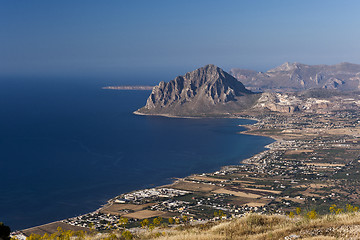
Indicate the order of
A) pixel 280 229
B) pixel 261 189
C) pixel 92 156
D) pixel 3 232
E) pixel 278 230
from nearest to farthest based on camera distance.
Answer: pixel 3 232 < pixel 278 230 < pixel 280 229 < pixel 261 189 < pixel 92 156

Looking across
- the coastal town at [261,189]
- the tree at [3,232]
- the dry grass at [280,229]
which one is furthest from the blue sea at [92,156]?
the dry grass at [280,229]

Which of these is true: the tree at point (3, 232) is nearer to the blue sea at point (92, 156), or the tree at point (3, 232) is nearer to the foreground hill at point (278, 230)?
the foreground hill at point (278, 230)

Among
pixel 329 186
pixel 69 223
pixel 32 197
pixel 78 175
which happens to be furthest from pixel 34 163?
pixel 329 186

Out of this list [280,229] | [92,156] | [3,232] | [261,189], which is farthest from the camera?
[92,156]

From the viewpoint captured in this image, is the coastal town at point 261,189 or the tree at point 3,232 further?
the coastal town at point 261,189

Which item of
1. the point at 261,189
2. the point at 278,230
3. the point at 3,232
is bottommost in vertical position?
the point at 261,189

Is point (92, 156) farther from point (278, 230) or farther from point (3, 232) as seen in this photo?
point (278, 230)

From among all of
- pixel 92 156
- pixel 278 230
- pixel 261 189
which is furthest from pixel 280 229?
pixel 92 156
